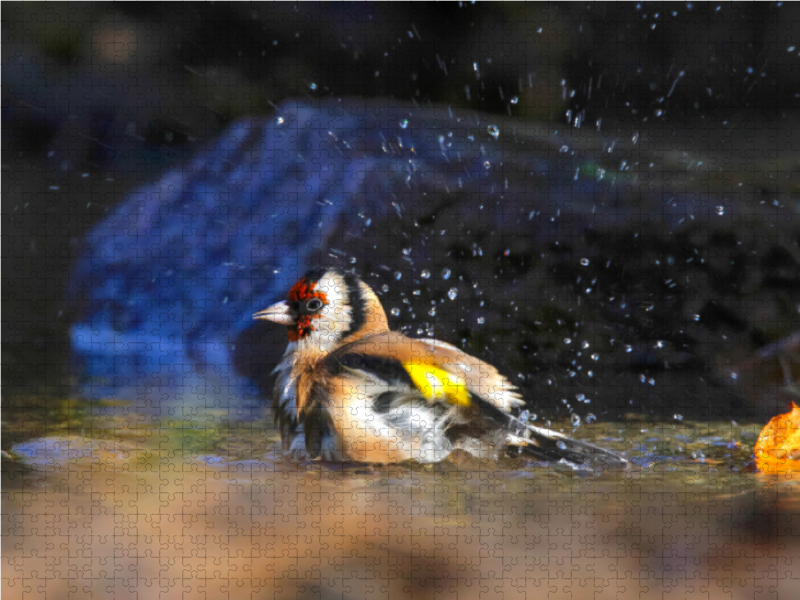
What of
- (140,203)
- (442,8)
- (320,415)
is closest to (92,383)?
(140,203)

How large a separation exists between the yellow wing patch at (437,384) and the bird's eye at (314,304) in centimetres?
31

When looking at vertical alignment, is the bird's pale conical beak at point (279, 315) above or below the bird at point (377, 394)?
above

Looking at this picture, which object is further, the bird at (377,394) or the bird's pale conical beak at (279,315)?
the bird's pale conical beak at (279,315)

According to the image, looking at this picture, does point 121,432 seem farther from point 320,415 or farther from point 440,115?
point 440,115

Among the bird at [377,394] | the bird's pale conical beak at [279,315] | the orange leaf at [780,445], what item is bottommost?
the orange leaf at [780,445]

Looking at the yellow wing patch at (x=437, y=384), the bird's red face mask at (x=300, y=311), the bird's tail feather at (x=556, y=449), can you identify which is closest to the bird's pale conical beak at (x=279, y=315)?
the bird's red face mask at (x=300, y=311)

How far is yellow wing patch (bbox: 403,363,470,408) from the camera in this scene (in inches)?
67.3

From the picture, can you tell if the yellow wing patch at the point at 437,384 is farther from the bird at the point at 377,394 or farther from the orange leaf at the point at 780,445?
the orange leaf at the point at 780,445

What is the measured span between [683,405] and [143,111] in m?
1.85

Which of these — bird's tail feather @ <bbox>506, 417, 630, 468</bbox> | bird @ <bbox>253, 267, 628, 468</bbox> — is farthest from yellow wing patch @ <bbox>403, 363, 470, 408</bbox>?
bird's tail feather @ <bbox>506, 417, 630, 468</bbox>

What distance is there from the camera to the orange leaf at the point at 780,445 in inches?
71.9

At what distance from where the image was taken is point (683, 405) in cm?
196

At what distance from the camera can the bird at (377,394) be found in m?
1.66

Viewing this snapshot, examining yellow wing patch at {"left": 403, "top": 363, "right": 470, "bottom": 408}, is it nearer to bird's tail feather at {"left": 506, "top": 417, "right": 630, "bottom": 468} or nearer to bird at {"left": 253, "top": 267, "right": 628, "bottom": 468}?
bird at {"left": 253, "top": 267, "right": 628, "bottom": 468}
